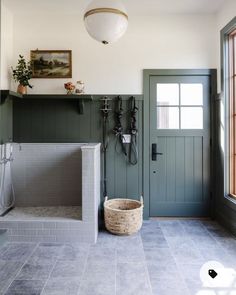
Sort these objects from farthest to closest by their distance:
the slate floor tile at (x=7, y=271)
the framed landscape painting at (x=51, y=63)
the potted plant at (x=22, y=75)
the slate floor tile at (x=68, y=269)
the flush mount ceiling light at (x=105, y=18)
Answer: the framed landscape painting at (x=51, y=63)
the potted plant at (x=22, y=75)
the slate floor tile at (x=68, y=269)
the slate floor tile at (x=7, y=271)
the flush mount ceiling light at (x=105, y=18)

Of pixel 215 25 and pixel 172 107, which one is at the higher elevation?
pixel 215 25

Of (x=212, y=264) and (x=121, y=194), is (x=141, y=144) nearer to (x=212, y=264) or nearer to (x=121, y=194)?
(x=121, y=194)

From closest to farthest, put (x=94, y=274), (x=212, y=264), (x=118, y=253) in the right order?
(x=94, y=274) → (x=212, y=264) → (x=118, y=253)

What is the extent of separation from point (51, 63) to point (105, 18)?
2.04 meters

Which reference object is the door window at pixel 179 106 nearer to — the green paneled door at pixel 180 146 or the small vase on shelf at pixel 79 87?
the green paneled door at pixel 180 146

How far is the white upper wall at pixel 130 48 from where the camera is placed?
360 centimetres

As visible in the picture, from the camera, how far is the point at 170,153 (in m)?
3.67

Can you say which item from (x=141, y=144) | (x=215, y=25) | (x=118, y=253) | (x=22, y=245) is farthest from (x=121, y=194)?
(x=215, y=25)

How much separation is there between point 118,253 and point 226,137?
2034 mm

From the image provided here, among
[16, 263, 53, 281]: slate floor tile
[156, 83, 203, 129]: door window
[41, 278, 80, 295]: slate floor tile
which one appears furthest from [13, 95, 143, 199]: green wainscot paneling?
[41, 278, 80, 295]: slate floor tile

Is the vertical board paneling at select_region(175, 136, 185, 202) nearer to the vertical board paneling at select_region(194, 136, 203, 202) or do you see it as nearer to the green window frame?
the vertical board paneling at select_region(194, 136, 203, 202)

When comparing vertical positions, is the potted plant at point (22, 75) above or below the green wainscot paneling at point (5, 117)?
above

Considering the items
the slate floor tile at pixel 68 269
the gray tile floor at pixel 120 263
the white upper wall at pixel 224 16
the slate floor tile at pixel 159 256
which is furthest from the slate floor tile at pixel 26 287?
the white upper wall at pixel 224 16

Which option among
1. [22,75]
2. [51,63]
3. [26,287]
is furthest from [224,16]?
[26,287]
